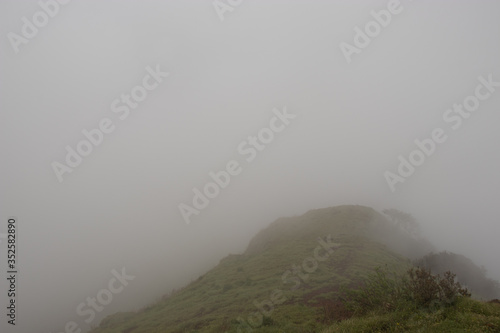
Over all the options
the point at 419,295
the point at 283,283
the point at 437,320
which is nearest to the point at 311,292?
the point at 283,283

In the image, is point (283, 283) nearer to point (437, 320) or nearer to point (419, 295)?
point (419, 295)

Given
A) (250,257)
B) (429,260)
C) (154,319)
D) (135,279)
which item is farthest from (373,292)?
(135,279)

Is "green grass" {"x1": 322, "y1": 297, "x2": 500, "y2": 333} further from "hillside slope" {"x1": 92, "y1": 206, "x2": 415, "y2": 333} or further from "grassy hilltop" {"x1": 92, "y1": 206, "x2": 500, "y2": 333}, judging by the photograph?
"hillside slope" {"x1": 92, "y1": 206, "x2": 415, "y2": 333}

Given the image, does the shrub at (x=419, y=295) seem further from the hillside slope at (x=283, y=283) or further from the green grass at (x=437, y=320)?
the hillside slope at (x=283, y=283)

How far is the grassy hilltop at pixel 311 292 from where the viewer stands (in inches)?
482

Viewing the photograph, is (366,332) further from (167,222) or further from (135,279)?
(167,222)

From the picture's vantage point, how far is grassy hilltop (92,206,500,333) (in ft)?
40.1

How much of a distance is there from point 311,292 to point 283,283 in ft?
12.3

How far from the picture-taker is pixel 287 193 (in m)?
189

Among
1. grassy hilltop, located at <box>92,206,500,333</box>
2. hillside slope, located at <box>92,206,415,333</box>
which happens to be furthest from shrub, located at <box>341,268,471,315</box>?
hillside slope, located at <box>92,206,415,333</box>

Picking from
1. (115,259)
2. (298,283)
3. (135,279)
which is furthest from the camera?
(115,259)

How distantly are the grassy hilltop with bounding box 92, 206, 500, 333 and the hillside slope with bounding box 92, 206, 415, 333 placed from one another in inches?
3.5

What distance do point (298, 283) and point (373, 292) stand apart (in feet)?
35.2

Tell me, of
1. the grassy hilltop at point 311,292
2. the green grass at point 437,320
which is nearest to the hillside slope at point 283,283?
the grassy hilltop at point 311,292
